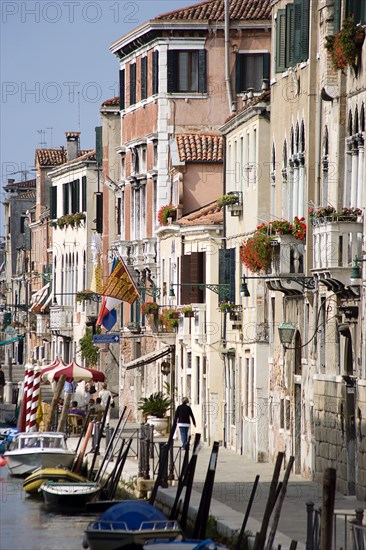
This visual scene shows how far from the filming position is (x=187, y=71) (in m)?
50.6

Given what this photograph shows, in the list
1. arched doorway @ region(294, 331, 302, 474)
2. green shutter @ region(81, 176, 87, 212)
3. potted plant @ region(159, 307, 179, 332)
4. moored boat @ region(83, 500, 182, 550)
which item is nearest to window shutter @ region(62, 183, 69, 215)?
green shutter @ region(81, 176, 87, 212)

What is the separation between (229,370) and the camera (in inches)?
1628

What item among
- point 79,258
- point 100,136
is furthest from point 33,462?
point 79,258

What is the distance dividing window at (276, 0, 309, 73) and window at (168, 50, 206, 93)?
14855 millimetres

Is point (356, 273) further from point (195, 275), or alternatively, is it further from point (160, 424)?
point (160, 424)

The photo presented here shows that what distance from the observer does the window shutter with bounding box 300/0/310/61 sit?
105ft

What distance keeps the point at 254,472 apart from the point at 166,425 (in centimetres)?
1288

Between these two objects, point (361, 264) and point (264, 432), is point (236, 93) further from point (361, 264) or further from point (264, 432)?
point (361, 264)

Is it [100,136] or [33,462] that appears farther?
[100,136]

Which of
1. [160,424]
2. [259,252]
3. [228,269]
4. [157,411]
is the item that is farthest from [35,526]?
[157,411]

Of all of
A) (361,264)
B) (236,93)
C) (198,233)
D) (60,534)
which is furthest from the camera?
(236,93)

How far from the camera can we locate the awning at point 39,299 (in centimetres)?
7812

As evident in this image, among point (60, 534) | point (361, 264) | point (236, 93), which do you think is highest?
point (236, 93)

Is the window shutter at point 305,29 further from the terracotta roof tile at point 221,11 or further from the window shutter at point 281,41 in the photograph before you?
the terracotta roof tile at point 221,11
